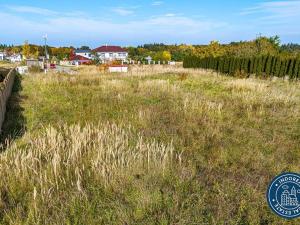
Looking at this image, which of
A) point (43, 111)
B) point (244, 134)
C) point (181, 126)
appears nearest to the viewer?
point (244, 134)

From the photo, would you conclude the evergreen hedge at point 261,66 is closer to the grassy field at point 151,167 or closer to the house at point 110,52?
the grassy field at point 151,167

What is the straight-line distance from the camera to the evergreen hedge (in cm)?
2384

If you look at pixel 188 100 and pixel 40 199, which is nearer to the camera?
pixel 40 199

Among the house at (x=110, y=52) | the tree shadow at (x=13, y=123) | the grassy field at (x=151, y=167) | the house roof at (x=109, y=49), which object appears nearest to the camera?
the grassy field at (x=151, y=167)

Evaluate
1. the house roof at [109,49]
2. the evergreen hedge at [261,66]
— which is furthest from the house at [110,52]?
the evergreen hedge at [261,66]

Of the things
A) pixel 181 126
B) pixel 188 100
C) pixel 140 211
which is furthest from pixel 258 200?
pixel 188 100

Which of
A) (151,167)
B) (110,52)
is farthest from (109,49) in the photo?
(151,167)

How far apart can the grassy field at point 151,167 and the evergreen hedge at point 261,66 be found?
1585 centimetres

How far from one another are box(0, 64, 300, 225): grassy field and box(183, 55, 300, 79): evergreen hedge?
52.0 ft

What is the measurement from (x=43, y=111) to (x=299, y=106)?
28.7ft

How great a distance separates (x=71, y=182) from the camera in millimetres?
4504

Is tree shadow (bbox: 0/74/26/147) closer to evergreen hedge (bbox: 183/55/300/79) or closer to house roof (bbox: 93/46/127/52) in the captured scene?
evergreen hedge (bbox: 183/55/300/79)

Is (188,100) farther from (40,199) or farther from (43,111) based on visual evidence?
(40,199)

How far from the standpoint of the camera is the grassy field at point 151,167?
379cm
